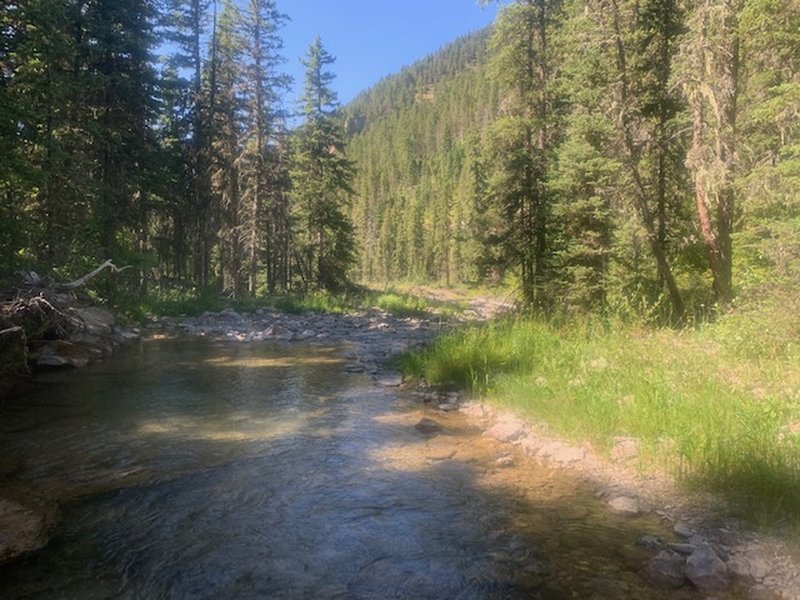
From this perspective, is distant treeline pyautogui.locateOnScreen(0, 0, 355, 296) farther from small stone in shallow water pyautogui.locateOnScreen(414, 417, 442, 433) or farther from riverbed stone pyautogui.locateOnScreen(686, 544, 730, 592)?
riverbed stone pyautogui.locateOnScreen(686, 544, 730, 592)

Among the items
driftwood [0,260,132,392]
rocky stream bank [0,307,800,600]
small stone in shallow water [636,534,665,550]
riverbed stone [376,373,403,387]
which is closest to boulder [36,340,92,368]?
driftwood [0,260,132,392]

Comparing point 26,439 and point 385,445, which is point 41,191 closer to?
point 26,439

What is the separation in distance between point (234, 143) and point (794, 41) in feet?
89.4

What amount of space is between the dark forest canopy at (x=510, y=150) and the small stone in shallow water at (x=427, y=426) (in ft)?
18.9

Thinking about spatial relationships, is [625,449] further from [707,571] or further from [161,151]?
[161,151]

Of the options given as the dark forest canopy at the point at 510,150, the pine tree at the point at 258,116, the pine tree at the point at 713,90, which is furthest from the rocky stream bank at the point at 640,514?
the pine tree at the point at 258,116

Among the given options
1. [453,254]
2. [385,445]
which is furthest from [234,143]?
[453,254]

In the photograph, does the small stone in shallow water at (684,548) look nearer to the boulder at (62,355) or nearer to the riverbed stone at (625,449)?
the riverbed stone at (625,449)

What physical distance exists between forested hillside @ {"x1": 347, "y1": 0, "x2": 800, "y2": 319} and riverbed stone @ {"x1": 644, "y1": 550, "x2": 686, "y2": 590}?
6242 millimetres

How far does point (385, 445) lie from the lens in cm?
754

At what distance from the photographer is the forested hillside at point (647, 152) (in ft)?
37.8

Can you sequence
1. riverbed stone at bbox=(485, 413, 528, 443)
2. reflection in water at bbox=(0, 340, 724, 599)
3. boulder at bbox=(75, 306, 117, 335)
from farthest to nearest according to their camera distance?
boulder at bbox=(75, 306, 117, 335)
riverbed stone at bbox=(485, 413, 528, 443)
reflection in water at bbox=(0, 340, 724, 599)

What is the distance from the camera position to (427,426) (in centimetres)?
825

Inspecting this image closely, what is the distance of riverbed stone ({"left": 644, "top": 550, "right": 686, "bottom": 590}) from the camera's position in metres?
4.17
